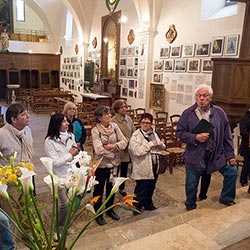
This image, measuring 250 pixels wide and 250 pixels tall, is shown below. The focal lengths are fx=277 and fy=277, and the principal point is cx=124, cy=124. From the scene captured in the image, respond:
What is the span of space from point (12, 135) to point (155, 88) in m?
7.09

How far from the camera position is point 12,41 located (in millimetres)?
17062

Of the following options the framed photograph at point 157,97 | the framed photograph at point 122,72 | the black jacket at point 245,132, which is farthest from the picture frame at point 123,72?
the black jacket at point 245,132

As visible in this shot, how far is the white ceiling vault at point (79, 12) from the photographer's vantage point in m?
9.04

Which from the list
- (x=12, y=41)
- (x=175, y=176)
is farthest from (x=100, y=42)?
(x=175, y=176)

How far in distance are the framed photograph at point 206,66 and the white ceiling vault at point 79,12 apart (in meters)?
2.53

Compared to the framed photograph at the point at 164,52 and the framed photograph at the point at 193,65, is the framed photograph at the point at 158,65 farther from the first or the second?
the framed photograph at the point at 193,65

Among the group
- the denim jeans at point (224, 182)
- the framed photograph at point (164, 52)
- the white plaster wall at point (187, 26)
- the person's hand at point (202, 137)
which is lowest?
the denim jeans at point (224, 182)

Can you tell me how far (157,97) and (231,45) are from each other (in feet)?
10.3

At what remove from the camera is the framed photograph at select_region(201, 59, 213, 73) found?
24.1ft

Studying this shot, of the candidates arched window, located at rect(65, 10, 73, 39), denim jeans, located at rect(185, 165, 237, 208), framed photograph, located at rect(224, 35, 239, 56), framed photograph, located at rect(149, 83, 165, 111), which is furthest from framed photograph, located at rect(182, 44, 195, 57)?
arched window, located at rect(65, 10, 73, 39)

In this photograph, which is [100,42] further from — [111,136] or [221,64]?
[111,136]

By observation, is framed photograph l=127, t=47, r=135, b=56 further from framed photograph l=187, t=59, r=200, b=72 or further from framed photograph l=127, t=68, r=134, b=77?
framed photograph l=187, t=59, r=200, b=72

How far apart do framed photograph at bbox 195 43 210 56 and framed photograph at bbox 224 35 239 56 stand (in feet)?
2.09

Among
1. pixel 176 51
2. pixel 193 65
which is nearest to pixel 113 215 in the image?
pixel 193 65
